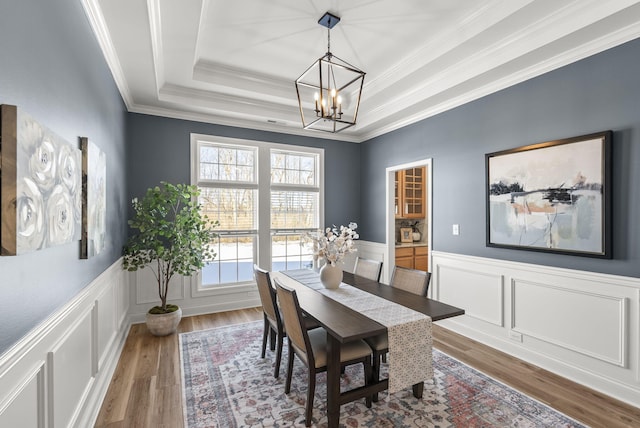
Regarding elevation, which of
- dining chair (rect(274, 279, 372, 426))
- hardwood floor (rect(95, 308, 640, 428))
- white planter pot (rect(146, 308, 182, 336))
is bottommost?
hardwood floor (rect(95, 308, 640, 428))

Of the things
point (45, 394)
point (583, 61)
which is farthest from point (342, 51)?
point (45, 394)

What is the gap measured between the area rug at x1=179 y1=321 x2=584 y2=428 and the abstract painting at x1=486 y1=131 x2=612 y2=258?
1.30 meters

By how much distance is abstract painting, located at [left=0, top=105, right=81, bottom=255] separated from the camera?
1.00m

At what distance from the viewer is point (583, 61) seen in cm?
254

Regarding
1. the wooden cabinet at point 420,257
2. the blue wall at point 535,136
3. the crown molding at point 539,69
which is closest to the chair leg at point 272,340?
the blue wall at point 535,136

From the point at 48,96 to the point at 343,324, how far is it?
6.22 ft

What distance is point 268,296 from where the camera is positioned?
101 inches

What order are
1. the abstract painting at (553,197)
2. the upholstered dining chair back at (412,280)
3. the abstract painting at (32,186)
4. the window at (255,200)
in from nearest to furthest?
the abstract painting at (32,186)
the abstract painting at (553,197)
the upholstered dining chair back at (412,280)
the window at (255,200)

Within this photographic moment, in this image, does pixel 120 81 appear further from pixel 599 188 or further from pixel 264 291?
pixel 599 188

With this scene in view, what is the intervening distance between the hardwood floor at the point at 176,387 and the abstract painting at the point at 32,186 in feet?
4.53

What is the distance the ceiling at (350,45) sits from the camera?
228 cm

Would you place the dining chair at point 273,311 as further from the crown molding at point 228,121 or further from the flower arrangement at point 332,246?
the crown molding at point 228,121

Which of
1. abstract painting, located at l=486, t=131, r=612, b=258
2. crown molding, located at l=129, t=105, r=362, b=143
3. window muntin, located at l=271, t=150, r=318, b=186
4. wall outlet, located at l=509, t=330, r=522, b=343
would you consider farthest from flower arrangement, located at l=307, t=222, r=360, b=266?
crown molding, located at l=129, t=105, r=362, b=143

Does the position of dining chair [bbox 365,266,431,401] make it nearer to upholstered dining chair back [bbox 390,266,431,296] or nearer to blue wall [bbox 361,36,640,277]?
upholstered dining chair back [bbox 390,266,431,296]
